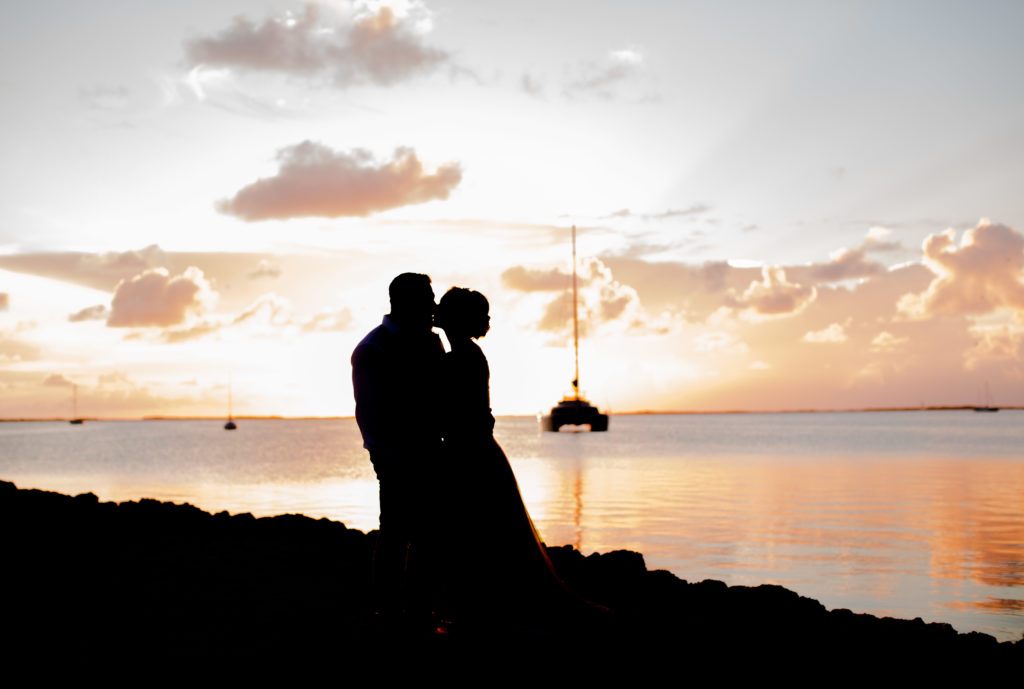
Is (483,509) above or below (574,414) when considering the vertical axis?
above

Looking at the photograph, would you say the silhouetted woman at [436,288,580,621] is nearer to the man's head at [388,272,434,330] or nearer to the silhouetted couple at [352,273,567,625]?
the silhouetted couple at [352,273,567,625]

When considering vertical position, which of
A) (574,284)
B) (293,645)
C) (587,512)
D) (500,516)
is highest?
(574,284)

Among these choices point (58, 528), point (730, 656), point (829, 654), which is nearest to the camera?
point (730, 656)

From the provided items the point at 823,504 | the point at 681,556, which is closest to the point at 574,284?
the point at 823,504

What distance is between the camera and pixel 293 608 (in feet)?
29.4

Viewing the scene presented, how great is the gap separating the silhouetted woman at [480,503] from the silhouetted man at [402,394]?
0.16 meters

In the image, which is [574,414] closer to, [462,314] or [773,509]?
[773,509]

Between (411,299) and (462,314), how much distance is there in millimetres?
378

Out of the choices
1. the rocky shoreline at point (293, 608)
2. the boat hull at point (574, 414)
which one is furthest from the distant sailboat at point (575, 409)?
the rocky shoreline at point (293, 608)

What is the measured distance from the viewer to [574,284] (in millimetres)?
87375

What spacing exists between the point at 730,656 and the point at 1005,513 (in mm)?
26212

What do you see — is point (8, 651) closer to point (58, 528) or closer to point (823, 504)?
point (58, 528)

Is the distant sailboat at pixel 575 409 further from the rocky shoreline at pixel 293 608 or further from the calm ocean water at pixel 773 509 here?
the rocky shoreline at pixel 293 608

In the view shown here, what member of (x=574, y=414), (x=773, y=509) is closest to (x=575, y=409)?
(x=574, y=414)
